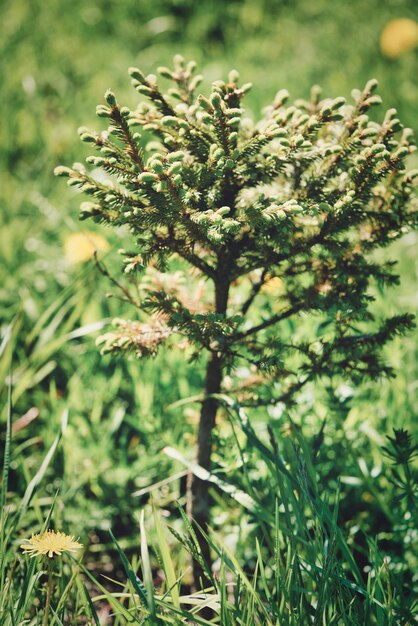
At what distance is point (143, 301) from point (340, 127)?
637 millimetres

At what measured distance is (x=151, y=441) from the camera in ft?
5.99

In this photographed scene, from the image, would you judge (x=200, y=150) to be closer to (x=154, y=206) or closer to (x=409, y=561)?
(x=154, y=206)

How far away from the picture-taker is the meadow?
1.22m

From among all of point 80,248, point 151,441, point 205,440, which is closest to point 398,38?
point 80,248

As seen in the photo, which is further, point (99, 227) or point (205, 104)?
point (99, 227)

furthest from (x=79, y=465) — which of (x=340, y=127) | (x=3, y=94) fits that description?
(x=3, y=94)

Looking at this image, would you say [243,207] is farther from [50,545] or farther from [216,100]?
[50,545]

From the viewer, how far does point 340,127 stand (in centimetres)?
125

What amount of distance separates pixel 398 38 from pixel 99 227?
2.88 meters

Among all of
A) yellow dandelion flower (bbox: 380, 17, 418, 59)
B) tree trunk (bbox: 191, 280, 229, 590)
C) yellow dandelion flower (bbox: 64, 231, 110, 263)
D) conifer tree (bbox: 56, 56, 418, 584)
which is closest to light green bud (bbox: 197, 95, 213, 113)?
conifer tree (bbox: 56, 56, 418, 584)

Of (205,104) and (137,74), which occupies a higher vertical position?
(137,74)

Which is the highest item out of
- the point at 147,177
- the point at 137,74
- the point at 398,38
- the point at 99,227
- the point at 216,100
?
the point at 398,38

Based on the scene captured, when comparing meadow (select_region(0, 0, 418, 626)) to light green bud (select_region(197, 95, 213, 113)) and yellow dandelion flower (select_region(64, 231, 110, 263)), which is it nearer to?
yellow dandelion flower (select_region(64, 231, 110, 263))

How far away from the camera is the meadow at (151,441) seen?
1.22 meters
